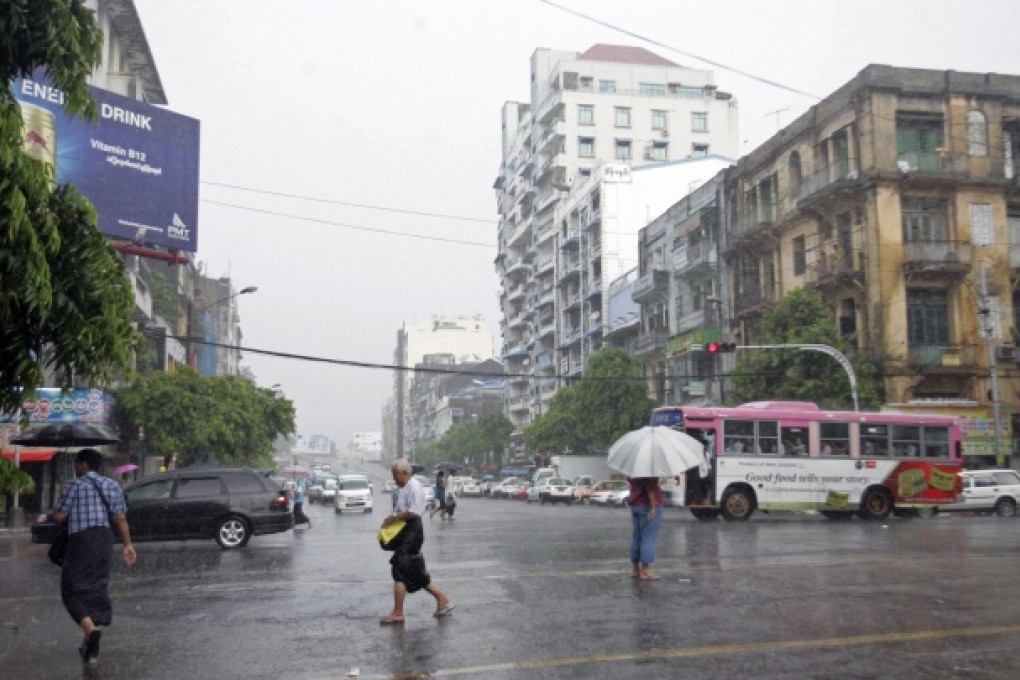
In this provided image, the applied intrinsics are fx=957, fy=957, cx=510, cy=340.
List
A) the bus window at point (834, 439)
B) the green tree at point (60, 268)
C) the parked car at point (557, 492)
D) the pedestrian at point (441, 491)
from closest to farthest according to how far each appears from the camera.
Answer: the green tree at point (60, 268) < the bus window at point (834, 439) < the pedestrian at point (441, 491) < the parked car at point (557, 492)

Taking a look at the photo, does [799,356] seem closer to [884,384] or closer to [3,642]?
[884,384]

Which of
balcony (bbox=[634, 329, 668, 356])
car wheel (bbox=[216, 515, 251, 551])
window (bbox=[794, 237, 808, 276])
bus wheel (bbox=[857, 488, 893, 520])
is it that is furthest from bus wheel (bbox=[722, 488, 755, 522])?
balcony (bbox=[634, 329, 668, 356])

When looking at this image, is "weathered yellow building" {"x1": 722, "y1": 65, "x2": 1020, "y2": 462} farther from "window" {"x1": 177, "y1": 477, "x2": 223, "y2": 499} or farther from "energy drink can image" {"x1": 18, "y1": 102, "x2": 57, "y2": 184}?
"energy drink can image" {"x1": 18, "y1": 102, "x2": 57, "y2": 184}

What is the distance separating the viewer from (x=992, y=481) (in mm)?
33375

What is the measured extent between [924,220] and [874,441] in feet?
55.3

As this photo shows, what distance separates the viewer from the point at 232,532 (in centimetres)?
1902

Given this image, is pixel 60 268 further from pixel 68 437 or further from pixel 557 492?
pixel 557 492

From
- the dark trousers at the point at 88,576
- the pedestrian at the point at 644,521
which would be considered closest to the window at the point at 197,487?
the pedestrian at the point at 644,521

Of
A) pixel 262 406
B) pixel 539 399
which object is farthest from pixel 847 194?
pixel 539 399

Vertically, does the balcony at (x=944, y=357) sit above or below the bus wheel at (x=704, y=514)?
above

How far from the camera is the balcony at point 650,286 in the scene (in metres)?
59.3

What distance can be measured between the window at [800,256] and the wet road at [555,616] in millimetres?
28690

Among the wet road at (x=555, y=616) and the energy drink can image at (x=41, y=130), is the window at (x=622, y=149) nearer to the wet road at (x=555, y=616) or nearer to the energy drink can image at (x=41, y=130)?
the energy drink can image at (x=41, y=130)

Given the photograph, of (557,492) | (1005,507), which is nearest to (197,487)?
(1005,507)
